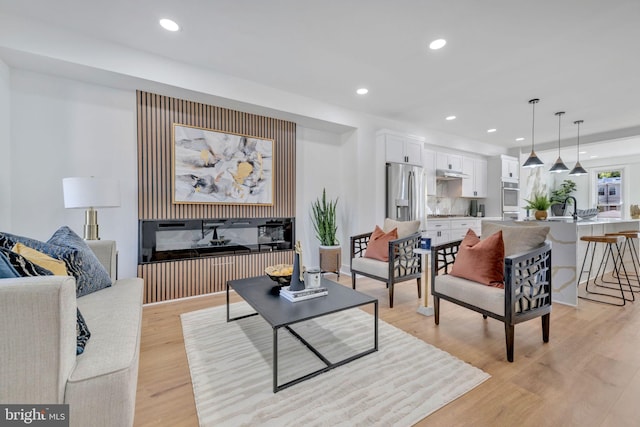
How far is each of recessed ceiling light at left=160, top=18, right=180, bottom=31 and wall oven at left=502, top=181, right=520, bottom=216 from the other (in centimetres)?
663

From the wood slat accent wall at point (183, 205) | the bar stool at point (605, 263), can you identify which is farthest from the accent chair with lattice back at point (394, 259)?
the bar stool at point (605, 263)

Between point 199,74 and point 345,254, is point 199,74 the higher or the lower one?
the higher one

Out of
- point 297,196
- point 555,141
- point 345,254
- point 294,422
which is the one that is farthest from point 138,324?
point 555,141

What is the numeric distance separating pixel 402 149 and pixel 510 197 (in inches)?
140

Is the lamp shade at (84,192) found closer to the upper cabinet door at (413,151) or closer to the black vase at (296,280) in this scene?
the black vase at (296,280)

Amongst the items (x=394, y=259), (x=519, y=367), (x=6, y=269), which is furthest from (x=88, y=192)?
(x=519, y=367)

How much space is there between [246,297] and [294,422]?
92 centimetres

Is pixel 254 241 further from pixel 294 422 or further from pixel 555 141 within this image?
pixel 555 141

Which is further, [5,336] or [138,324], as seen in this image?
[138,324]

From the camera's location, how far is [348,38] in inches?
99.3

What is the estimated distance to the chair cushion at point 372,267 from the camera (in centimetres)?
302

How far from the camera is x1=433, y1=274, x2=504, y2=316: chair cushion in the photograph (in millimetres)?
1987

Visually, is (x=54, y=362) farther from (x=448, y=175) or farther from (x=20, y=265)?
(x=448, y=175)

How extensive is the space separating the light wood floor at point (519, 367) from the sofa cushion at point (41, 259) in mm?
814
